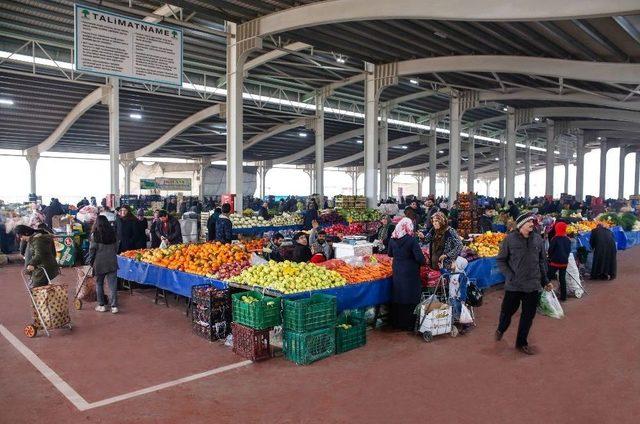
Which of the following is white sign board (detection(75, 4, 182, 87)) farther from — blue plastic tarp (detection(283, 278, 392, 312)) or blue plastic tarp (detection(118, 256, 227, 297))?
blue plastic tarp (detection(283, 278, 392, 312))

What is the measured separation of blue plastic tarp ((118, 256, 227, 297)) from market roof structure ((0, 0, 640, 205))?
6.95m

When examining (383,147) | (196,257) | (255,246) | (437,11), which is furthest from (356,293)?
(383,147)

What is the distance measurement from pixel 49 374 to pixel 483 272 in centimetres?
644

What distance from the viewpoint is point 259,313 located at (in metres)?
4.88

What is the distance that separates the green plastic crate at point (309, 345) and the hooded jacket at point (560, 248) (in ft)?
15.3

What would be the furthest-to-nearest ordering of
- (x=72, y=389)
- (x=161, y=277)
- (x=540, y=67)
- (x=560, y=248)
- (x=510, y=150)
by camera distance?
(x=510, y=150)
(x=540, y=67)
(x=560, y=248)
(x=161, y=277)
(x=72, y=389)

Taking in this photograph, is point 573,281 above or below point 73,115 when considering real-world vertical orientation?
below

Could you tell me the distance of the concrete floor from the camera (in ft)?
12.5

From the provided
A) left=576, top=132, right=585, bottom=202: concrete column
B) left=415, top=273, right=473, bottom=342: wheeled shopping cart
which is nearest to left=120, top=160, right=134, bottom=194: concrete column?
left=576, top=132, right=585, bottom=202: concrete column

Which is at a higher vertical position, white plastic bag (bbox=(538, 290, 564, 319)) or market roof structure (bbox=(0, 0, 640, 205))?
market roof structure (bbox=(0, 0, 640, 205))

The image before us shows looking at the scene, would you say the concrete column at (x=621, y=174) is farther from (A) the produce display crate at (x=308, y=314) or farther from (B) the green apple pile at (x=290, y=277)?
(A) the produce display crate at (x=308, y=314)

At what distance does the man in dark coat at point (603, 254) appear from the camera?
9797 millimetres

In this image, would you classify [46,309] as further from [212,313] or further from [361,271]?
[361,271]

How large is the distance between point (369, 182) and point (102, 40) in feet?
32.9
